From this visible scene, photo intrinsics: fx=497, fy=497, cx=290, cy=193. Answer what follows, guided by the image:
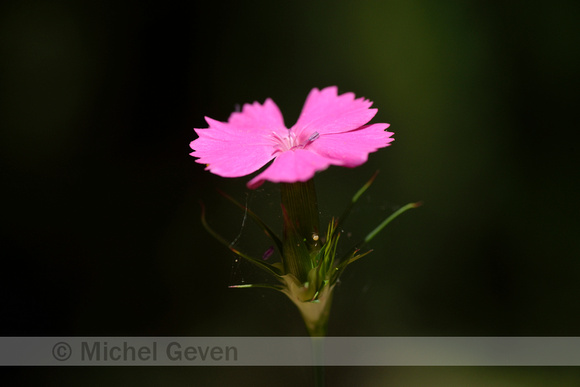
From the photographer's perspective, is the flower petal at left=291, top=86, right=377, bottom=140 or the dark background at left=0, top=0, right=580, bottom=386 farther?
the dark background at left=0, top=0, right=580, bottom=386

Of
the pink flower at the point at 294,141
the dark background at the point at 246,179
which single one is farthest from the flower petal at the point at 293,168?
the dark background at the point at 246,179

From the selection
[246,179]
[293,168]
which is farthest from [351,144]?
[246,179]

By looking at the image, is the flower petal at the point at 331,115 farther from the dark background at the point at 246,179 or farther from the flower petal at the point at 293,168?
the dark background at the point at 246,179

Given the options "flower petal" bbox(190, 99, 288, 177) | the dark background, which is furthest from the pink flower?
the dark background

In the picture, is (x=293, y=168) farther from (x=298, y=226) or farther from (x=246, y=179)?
(x=246, y=179)

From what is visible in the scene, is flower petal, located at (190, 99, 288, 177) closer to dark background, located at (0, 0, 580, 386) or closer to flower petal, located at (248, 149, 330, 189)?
flower petal, located at (248, 149, 330, 189)

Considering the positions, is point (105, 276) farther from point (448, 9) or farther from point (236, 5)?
point (448, 9)
